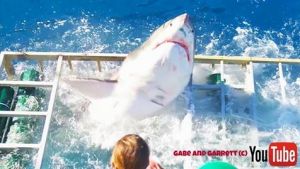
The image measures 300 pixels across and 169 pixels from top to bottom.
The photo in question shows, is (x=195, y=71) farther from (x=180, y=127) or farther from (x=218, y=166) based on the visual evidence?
(x=218, y=166)

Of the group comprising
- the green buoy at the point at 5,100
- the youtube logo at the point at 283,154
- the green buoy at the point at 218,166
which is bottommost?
the green buoy at the point at 218,166

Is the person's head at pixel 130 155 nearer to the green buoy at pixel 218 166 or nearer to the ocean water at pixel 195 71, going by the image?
the green buoy at pixel 218 166

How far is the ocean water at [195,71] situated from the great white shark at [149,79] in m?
0.27

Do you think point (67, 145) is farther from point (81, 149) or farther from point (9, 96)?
point (9, 96)

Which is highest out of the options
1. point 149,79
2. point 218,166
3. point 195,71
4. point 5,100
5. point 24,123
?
point 195,71

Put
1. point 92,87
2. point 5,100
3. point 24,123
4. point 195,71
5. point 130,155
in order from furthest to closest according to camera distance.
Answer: point 195,71 < point 5,100 < point 24,123 < point 92,87 < point 130,155

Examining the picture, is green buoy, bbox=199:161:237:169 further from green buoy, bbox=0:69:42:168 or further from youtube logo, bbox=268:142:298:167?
green buoy, bbox=0:69:42:168

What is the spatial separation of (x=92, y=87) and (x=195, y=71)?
1905 mm

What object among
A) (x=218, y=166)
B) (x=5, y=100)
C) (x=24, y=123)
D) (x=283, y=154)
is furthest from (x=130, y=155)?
(x=5, y=100)

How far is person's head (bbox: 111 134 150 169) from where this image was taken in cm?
349

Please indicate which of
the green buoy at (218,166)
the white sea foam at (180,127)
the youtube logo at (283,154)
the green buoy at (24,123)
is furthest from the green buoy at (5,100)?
the green buoy at (218,166)

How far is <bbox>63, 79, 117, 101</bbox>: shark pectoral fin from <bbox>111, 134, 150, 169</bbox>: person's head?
3286 mm

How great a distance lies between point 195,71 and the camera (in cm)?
802

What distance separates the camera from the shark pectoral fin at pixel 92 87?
6.78 m
